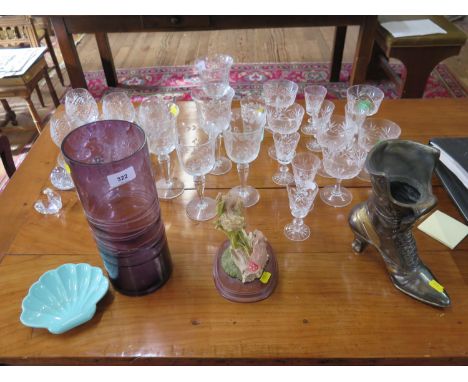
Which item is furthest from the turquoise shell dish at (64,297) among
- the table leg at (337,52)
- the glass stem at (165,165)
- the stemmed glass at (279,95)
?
the table leg at (337,52)

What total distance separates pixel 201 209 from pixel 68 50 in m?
1.56

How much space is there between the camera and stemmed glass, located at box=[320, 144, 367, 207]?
0.89 m

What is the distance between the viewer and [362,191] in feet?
3.11

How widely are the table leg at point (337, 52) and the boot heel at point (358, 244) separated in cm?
198

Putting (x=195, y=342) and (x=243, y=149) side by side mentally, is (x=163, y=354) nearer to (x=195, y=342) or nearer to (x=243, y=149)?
(x=195, y=342)

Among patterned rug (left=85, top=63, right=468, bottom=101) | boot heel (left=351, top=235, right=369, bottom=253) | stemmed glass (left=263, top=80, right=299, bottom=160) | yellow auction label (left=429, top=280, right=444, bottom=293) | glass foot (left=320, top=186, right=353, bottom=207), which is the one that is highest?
stemmed glass (left=263, top=80, right=299, bottom=160)

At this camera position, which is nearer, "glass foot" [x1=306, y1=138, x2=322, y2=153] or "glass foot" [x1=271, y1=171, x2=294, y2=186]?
"glass foot" [x1=271, y1=171, x2=294, y2=186]

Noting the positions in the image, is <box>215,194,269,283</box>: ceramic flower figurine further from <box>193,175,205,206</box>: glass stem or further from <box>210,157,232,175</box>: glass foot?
<box>210,157,232,175</box>: glass foot

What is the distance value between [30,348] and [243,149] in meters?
0.55

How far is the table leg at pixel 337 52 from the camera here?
2.43m

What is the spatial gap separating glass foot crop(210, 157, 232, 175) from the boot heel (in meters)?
0.38

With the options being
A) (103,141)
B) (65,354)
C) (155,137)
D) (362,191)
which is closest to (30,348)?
(65,354)

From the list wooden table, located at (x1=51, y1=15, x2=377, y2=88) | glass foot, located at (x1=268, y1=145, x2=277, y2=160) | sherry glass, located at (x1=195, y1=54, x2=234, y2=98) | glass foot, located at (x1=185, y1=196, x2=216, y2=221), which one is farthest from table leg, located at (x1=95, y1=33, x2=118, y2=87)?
glass foot, located at (x1=185, y1=196, x2=216, y2=221)

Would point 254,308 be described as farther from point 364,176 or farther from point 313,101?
point 313,101
